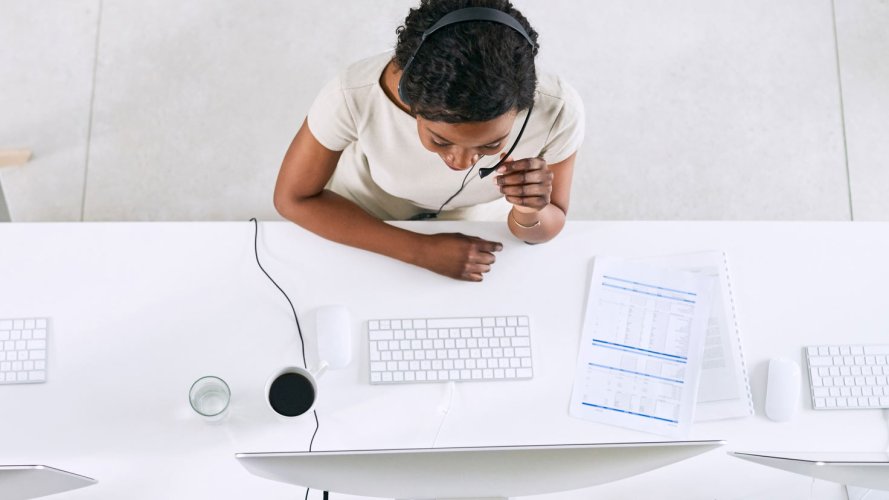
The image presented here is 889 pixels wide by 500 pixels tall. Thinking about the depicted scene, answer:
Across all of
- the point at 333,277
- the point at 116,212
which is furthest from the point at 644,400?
the point at 116,212

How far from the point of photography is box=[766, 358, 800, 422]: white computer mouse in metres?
1.30

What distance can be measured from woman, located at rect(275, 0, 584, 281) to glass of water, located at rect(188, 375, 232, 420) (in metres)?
0.30

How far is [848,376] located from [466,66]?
89 cm

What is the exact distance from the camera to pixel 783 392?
1.30 meters

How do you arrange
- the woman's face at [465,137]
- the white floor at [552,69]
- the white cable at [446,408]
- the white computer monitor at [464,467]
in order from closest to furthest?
the white computer monitor at [464,467] → the woman's face at [465,137] → the white cable at [446,408] → the white floor at [552,69]

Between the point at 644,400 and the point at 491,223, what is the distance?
40 centimetres

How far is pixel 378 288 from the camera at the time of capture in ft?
4.43

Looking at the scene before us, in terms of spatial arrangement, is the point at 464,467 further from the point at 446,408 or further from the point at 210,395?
the point at 210,395

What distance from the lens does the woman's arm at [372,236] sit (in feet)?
4.41

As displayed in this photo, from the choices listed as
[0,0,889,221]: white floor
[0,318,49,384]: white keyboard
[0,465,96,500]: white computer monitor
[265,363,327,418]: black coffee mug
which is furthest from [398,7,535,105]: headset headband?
[0,0,889,221]: white floor

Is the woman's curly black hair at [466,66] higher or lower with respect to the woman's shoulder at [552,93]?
lower

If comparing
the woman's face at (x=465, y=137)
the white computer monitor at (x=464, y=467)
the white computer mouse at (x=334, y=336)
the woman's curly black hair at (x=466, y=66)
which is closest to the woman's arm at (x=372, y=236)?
the white computer mouse at (x=334, y=336)

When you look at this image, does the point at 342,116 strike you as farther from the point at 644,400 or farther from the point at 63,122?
the point at 63,122

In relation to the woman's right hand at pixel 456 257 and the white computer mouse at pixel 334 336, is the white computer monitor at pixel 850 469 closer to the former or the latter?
the woman's right hand at pixel 456 257
